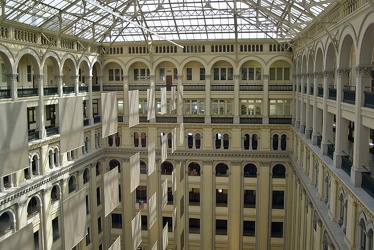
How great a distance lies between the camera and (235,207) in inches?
1718

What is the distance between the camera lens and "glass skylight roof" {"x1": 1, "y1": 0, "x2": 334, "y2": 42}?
106ft

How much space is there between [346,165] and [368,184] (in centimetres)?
355

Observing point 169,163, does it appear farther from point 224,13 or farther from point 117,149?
point 224,13

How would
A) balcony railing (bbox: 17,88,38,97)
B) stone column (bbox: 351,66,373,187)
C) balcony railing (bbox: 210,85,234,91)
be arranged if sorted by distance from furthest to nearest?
balcony railing (bbox: 210,85,234,91) < balcony railing (bbox: 17,88,38,97) < stone column (bbox: 351,66,373,187)

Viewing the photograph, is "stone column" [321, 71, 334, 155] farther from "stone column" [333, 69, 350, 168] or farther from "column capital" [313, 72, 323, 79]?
"stone column" [333, 69, 350, 168]

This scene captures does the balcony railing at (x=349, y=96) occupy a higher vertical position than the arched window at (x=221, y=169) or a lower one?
higher

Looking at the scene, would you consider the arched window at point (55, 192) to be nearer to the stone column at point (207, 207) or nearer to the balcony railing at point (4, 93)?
the balcony railing at point (4, 93)

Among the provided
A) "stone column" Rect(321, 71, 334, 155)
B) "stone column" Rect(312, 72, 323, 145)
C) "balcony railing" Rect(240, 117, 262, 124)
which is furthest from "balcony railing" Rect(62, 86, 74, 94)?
"stone column" Rect(321, 71, 334, 155)

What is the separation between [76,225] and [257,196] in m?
29.5

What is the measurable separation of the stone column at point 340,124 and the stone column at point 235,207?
21816mm

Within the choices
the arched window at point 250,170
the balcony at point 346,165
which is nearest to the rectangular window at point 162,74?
the arched window at point 250,170

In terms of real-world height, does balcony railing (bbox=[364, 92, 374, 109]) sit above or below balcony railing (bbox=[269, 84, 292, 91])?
below

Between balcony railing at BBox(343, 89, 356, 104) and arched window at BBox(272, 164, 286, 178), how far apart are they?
22809 mm

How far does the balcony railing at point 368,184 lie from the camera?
17141mm
